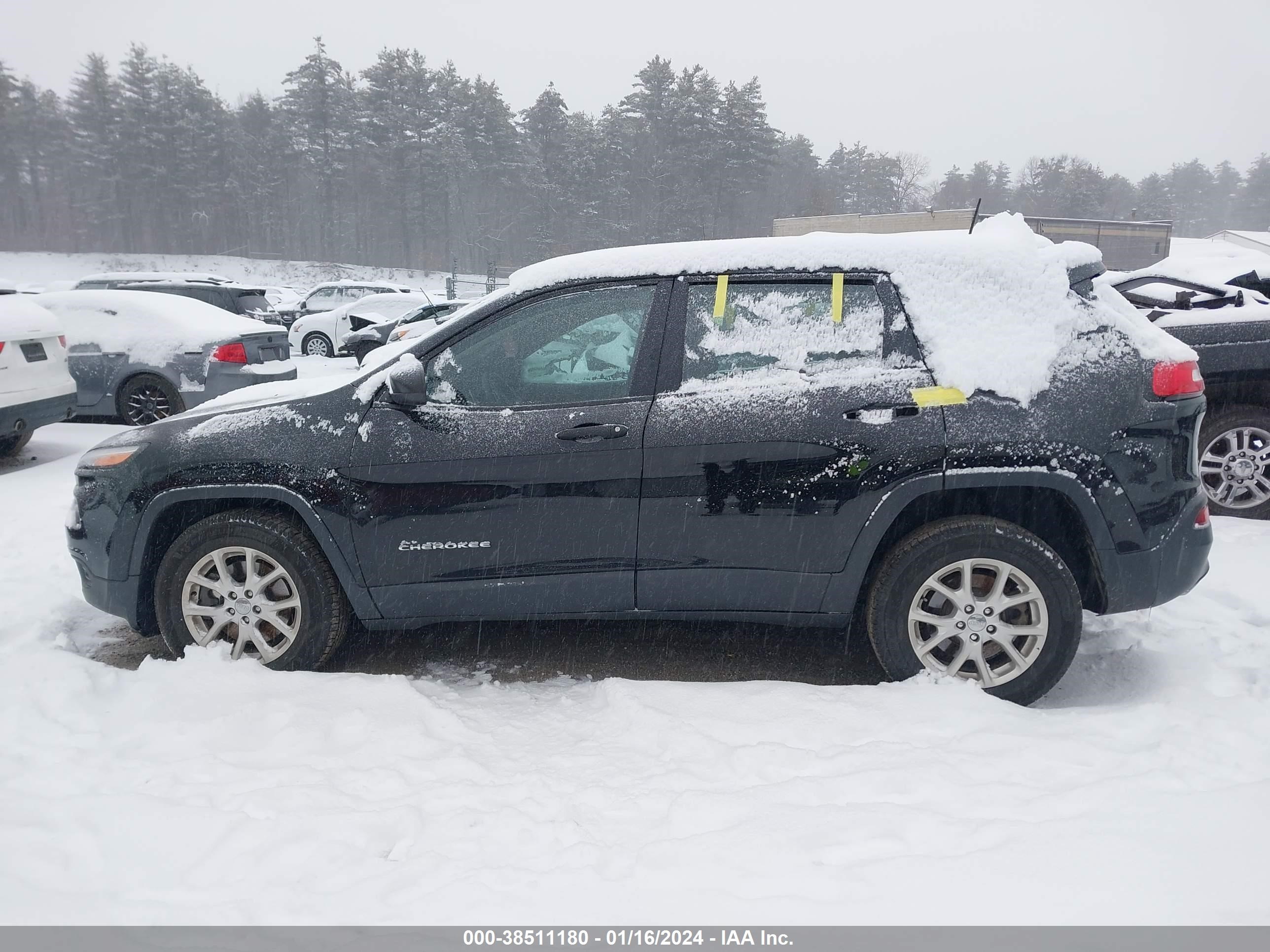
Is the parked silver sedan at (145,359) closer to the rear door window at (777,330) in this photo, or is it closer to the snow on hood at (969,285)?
the snow on hood at (969,285)

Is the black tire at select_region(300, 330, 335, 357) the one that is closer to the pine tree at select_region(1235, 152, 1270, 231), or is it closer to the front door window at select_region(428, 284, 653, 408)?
the front door window at select_region(428, 284, 653, 408)

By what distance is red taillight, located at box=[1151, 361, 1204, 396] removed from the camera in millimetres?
3264

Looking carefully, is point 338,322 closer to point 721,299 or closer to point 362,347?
point 362,347

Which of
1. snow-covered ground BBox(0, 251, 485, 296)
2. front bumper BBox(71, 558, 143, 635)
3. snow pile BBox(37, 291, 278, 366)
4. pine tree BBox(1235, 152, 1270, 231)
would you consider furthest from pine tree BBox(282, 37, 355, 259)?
pine tree BBox(1235, 152, 1270, 231)

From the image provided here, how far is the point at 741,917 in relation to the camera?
2162 millimetres

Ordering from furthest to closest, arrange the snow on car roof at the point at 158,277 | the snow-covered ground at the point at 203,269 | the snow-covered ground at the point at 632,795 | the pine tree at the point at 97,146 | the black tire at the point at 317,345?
the pine tree at the point at 97,146, the snow-covered ground at the point at 203,269, the black tire at the point at 317,345, the snow on car roof at the point at 158,277, the snow-covered ground at the point at 632,795

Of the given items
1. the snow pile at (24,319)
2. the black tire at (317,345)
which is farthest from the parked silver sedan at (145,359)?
the black tire at (317,345)

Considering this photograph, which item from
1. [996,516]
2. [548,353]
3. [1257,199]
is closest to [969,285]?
[996,516]

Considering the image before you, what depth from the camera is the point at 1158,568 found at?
330 centimetres

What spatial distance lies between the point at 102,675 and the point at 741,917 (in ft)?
9.57

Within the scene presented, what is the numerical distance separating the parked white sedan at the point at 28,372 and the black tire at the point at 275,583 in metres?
4.86

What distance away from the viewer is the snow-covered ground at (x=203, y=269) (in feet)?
188

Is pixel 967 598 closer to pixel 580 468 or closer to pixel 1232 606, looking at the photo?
pixel 580 468

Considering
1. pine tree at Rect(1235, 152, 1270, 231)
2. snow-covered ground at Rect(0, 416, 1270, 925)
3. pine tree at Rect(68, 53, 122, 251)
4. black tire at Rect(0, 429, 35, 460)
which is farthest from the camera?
pine tree at Rect(1235, 152, 1270, 231)
